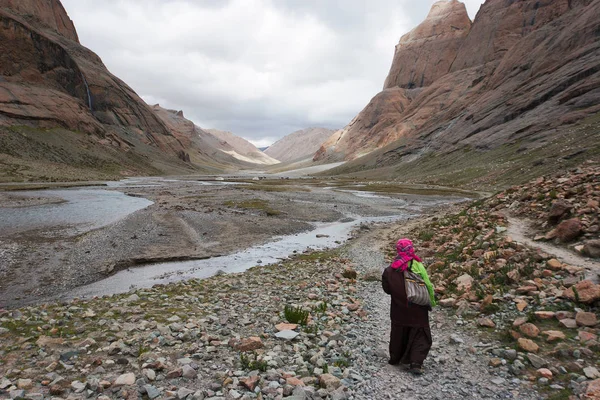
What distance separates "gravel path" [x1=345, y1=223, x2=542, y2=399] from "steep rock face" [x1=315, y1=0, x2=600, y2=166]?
8573 cm

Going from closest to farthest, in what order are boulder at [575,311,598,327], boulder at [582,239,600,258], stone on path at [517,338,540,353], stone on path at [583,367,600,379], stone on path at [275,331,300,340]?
stone on path at [583,367,600,379] < stone on path at [517,338,540,353] < boulder at [575,311,598,327] < stone on path at [275,331,300,340] < boulder at [582,239,600,258]

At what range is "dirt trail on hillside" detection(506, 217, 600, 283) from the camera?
1008cm

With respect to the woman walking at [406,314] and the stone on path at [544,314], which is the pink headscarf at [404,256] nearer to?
the woman walking at [406,314]

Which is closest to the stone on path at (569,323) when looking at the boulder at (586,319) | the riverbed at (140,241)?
the boulder at (586,319)

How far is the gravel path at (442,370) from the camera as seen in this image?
22.4ft

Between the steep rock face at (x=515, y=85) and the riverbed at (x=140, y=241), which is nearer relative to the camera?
the riverbed at (x=140, y=241)

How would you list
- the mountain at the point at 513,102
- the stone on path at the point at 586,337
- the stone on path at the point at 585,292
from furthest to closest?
the mountain at the point at 513,102 < the stone on path at the point at 585,292 < the stone on path at the point at 586,337

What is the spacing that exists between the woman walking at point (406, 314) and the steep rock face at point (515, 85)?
8738 centimetres

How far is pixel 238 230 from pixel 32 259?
16.2 meters

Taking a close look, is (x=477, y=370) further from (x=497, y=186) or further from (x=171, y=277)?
(x=497, y=186)

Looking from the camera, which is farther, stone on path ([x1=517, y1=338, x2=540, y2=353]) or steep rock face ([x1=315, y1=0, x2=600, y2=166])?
steep rock face ([x1=315, y1=0, x2=600, y2=166])

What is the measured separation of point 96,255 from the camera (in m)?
23.2

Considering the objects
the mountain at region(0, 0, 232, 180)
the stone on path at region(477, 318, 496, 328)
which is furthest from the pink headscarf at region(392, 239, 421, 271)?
the mountain at region(0, 0, 232, 180)

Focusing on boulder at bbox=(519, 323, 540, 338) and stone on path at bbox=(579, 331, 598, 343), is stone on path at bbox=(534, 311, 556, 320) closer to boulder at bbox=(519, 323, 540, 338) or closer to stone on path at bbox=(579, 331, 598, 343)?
boulder at bbox=(519, 323, 540, 338)
